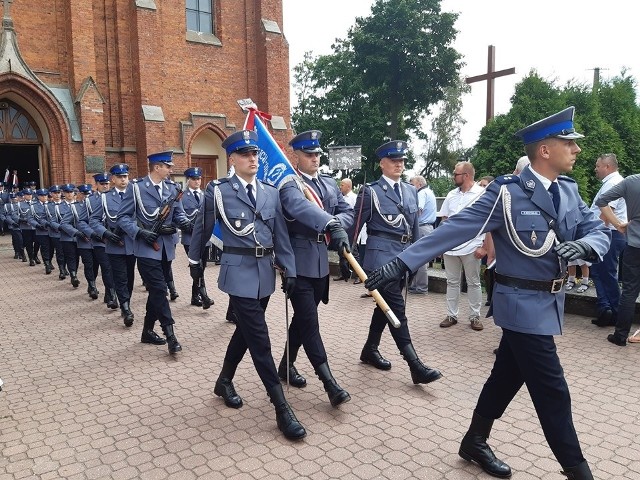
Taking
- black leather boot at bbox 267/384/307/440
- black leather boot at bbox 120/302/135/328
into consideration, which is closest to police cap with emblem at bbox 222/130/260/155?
black leather boot at bbox 267/384/307/440

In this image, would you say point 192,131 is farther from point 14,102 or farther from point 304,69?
point 304,69

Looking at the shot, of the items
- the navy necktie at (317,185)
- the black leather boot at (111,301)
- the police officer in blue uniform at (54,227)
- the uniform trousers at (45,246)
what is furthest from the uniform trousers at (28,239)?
the navy necktie at (317,185)

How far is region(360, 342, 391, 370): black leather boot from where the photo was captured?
5.20 m

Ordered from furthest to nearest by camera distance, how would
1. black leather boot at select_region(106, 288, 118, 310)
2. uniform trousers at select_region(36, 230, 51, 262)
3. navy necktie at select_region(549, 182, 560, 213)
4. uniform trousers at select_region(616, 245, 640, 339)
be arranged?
uniform trousers at select_region(36, 230, 51, 262) < black leather boot at select_region(106, 288, 118, 310) < uniform trousers at select_region(616, 245, 640, 339) < navy necktie at select_region(549, 182, 560, 213)

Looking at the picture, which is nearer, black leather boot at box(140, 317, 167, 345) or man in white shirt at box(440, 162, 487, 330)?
black leather boot at box(140, 317, 167, 345)

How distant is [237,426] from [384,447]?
117 centimetres

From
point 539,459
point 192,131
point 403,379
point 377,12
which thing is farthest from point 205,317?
point 377,12

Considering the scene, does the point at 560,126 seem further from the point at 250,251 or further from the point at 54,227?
the point at 54,227

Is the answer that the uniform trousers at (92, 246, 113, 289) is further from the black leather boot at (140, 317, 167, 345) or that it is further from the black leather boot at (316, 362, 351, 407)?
the black leather boot at (316, 362, 351, 407)

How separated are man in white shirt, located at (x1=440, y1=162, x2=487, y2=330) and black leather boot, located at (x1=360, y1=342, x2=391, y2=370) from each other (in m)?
1.77

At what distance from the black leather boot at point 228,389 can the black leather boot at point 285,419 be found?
0.61 m

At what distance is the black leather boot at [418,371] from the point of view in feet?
15.2

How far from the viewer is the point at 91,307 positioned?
866 cm

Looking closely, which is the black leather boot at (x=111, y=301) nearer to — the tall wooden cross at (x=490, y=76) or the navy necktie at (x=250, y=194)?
the navy necktie at (x=250, y=194)
